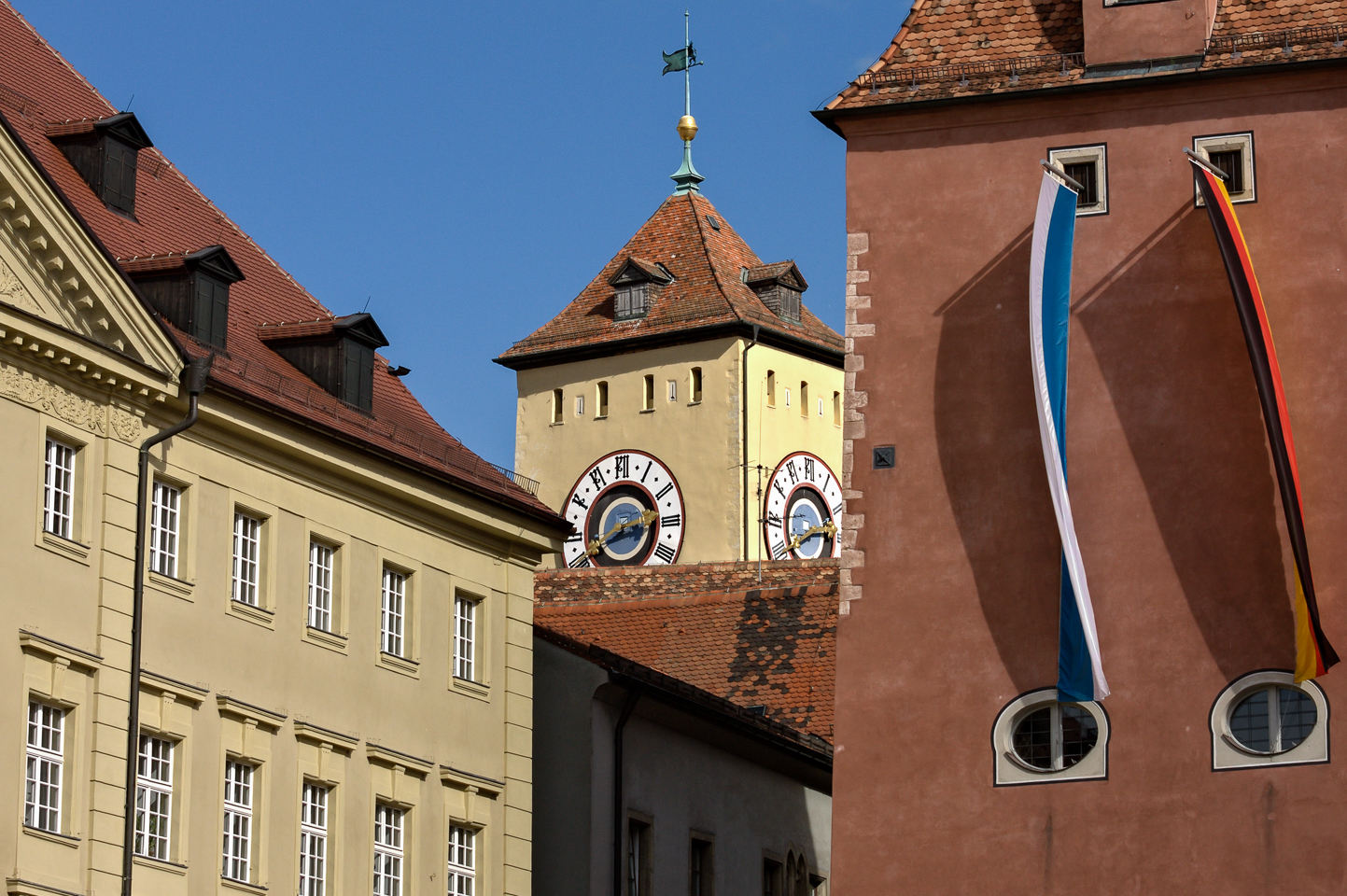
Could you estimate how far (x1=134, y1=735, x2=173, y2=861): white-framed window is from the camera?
31.6 metres

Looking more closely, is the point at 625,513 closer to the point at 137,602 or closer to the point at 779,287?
the point at 779,287

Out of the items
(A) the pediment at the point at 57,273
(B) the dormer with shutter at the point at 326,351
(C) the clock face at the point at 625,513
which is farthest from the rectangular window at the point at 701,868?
(C) the clock face at the point at 625,513

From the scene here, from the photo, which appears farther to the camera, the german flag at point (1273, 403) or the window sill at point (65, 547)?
the german flag at point (1273, 403)

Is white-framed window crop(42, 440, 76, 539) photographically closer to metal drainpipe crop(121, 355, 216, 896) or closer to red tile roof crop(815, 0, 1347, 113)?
metal drainpipe crop(121, 355, 216, 896)

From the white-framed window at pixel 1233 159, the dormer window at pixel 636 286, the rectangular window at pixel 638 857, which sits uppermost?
the dormer window at pixel 636 286

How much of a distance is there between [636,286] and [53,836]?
47.6 meters

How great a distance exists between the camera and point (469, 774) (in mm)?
37344

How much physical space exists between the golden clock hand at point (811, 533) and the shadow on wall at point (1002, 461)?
123 ft

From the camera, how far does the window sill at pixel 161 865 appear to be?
1236 inches

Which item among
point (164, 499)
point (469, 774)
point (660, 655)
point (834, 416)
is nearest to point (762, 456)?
point (834, 416)

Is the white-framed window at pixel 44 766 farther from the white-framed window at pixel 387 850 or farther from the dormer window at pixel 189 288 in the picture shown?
the white-framed window at pixel 387 850

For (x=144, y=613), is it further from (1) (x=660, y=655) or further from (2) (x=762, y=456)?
(2) (x=762, y=456)

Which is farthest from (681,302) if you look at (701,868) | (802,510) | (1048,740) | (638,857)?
(1048,740)

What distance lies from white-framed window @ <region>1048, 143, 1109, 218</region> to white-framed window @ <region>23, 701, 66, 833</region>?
508 inches
